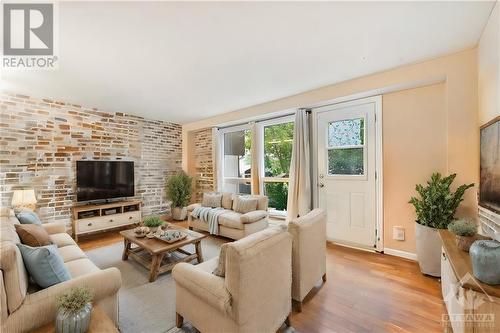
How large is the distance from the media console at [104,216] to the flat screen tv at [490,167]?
5.27m

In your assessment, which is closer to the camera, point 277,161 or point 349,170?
point 349,170

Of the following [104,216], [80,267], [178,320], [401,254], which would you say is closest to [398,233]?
[401,254]

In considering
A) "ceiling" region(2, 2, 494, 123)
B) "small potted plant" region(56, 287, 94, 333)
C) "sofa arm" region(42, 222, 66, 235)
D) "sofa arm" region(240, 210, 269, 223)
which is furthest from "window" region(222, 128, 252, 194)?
"small potted plant" region(56, 287, 94, 333)

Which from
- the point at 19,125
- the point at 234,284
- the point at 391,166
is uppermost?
the point at 19,125

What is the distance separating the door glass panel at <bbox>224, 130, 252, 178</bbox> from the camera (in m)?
5.10

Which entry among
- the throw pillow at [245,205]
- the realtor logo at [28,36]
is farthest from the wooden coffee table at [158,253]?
the realtor logo at [28,36]

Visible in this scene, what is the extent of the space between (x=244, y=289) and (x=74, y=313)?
0.91 metres

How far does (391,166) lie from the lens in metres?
3.09

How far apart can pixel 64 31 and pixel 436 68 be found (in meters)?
3.92

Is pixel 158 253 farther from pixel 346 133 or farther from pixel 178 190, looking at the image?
pixel 346 133

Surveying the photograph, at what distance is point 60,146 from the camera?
397 cm

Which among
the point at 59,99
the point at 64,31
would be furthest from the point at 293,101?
the point at 59,99

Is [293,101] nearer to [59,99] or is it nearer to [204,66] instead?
[204,66]

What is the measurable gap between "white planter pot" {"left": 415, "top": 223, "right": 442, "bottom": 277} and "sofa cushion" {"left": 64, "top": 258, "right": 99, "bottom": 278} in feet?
11.0
